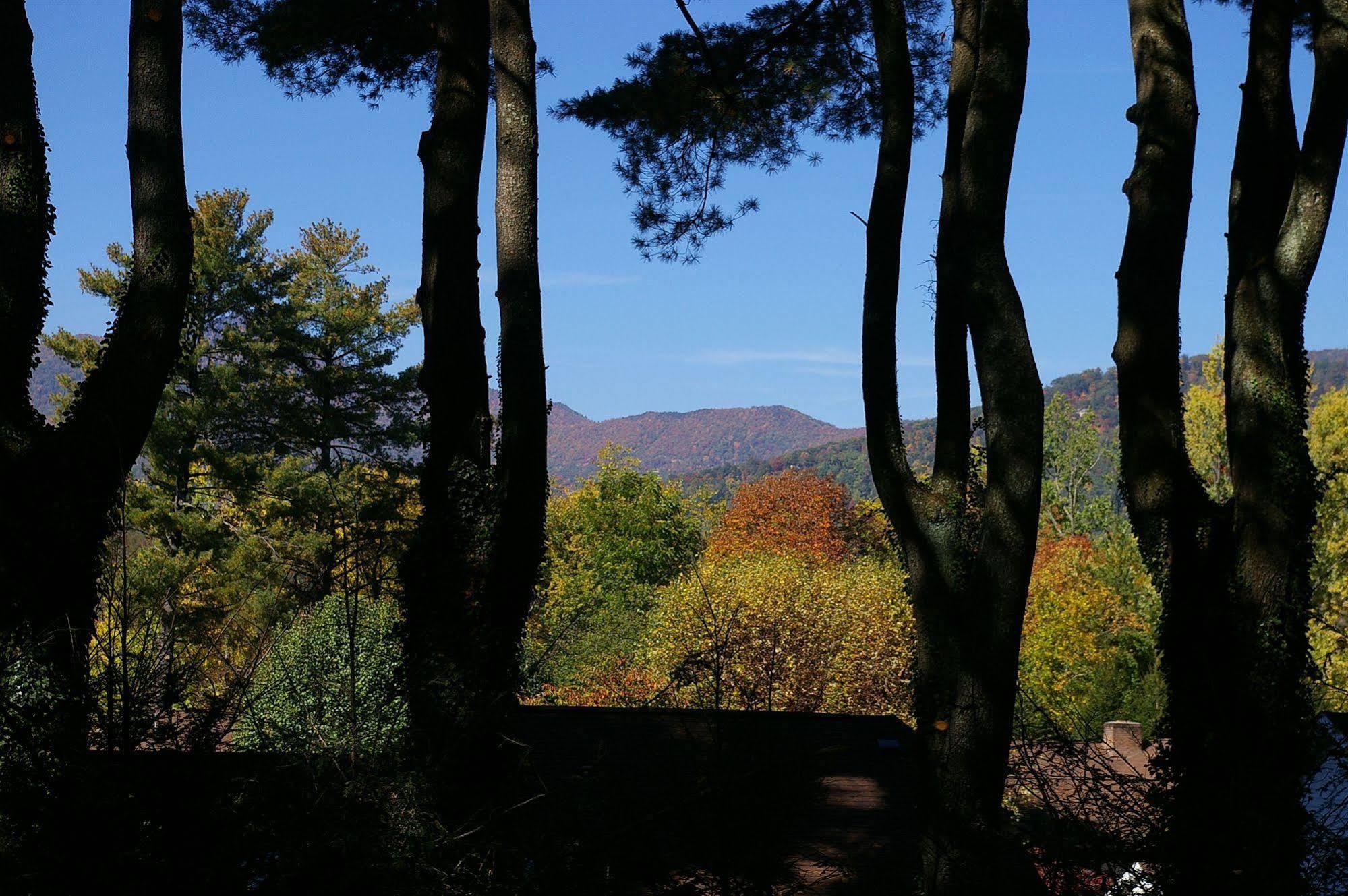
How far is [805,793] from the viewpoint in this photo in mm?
3223

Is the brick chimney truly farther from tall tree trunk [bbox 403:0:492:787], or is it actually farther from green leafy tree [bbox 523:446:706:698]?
green leafy tree [bbox 523:446:706:698]

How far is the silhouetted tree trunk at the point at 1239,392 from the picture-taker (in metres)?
4.44

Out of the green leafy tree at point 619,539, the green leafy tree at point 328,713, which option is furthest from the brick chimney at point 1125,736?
the green leafy tree at point 619,539

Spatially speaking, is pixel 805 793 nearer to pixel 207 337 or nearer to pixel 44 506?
pixel 44 506

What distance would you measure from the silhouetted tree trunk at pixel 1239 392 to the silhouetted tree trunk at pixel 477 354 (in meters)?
2.90

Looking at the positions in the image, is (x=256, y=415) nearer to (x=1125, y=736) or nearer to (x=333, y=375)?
(x=333, y=375)

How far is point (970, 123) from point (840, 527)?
36.1m

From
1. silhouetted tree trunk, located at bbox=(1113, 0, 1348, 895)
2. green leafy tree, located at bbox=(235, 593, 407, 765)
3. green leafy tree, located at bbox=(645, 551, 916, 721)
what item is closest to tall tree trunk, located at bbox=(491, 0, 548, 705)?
green leafy tree, located at bbox=(235, 593, 407, 765)

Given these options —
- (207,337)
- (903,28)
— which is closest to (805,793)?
(903,28)

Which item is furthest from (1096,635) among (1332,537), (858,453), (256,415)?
(858,453)

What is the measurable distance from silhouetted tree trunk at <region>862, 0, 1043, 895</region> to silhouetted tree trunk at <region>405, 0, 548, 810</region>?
1.95 meters

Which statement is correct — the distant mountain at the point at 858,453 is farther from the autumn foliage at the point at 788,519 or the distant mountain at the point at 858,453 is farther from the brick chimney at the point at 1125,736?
the brick chimney at the point at 1125,736

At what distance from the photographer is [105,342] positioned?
5.61 metres

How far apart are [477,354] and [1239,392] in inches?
145
